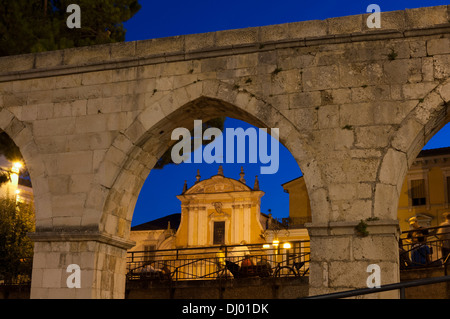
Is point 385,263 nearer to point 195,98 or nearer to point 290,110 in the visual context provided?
point 290,110

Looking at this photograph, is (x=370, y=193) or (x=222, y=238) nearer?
(x=370, y=193)

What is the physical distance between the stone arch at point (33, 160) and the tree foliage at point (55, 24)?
2112mm

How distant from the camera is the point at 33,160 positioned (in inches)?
355

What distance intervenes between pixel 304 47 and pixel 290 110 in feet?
2.87

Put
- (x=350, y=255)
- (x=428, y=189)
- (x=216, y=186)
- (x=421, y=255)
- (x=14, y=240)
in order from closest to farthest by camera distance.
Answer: (x=350, y=255), (x=421, y=255), (x=14, y=240), (x=428, y=189), (x=216, y=186)

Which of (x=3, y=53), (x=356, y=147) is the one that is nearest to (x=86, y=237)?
(x=356, y=147)

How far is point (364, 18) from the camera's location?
816 cm

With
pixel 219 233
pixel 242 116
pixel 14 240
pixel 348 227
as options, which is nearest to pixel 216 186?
pixel 219 233

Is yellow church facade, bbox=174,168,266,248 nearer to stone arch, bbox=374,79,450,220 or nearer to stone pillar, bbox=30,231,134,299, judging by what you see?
stone pillar, bbox=30,231,134,299

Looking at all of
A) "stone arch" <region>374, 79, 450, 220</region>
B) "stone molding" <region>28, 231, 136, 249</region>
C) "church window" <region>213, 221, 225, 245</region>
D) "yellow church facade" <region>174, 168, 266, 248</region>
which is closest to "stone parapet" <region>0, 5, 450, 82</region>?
"stone arch" <region>374, 79, 450, 220</region>

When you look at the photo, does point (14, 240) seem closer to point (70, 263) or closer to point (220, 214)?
point (220, 214)

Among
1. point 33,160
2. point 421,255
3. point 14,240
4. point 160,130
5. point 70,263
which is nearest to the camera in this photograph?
point 70,263

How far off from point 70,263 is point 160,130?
2.13 meters
